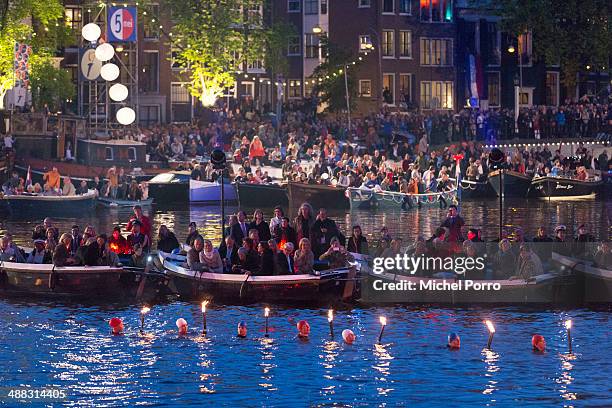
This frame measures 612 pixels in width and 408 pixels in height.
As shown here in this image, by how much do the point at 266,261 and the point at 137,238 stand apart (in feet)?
15.8

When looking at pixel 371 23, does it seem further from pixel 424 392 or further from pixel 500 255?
pixel 424 392

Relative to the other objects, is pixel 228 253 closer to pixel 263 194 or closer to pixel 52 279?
pixel 52 279

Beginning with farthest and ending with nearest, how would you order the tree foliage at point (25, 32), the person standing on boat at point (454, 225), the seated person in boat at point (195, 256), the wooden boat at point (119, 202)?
1. the tree foliage at point (25, 32)
2. the wooden boat at point (119, 202)
3. the person standing on boat at point (454, 225)
4. the seated person in boat at point (195, 256)

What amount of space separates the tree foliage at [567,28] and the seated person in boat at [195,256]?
51.5m

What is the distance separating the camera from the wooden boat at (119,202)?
7181 centimetres

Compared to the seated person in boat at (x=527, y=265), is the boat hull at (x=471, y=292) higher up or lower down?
lower down

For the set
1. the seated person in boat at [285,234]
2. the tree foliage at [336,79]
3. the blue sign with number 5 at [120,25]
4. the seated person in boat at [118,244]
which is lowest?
the seated person in boat at [118,244]

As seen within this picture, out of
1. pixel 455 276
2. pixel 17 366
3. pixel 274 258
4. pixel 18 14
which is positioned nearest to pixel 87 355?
pixel 17 366

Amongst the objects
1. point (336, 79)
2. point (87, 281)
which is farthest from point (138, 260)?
point (336, 79)

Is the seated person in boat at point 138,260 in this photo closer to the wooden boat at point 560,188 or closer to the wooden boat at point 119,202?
the wooden boat at point 119,202

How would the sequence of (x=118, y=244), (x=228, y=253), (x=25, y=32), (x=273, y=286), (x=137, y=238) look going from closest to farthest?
(x=273, y=286)
(x=228, y=253)
(x=118, y=244)
(x=137, y=238)
(x=25, y=32)

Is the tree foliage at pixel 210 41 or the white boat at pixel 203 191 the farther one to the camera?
the tree foliage at pixel 210 41

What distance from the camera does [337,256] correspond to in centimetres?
4184

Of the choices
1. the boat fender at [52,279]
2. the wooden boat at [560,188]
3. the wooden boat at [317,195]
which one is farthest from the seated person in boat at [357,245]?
the wooden boat at [560,188]
